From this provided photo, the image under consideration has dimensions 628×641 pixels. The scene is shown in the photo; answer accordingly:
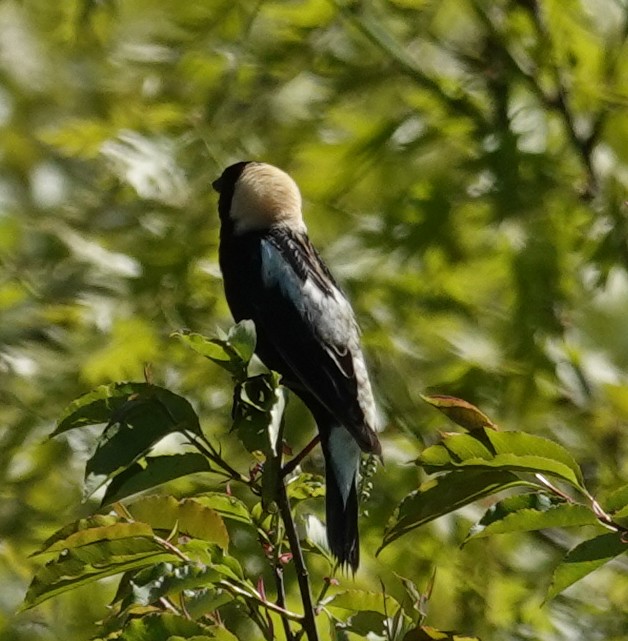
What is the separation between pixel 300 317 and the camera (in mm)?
2225

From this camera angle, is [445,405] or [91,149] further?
[91,149]

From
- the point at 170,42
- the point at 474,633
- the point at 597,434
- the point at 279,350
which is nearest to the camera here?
the point at 279,350

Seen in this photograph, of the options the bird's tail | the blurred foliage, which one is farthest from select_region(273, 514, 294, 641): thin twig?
the blurred foliage

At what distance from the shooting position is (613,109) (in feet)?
9.02

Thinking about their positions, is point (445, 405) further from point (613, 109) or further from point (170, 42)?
point (170, 42)

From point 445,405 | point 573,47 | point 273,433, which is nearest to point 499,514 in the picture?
point 445,405

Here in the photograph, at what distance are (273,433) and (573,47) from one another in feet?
5.76

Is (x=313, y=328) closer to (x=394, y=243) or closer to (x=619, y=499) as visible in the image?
(x=394, y=243)

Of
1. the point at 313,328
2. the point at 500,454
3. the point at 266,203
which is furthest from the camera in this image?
the point at 266,203

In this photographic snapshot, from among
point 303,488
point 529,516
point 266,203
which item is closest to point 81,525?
point 303,488

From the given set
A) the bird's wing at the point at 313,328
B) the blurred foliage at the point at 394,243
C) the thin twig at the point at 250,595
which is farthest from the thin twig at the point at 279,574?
the blurred foliage at the point at 394,243

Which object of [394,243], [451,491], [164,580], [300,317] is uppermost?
[451,491]

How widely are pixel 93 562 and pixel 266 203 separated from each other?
1.37m

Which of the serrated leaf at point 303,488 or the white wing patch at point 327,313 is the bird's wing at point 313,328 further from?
the serrated leaf at point 303,488
